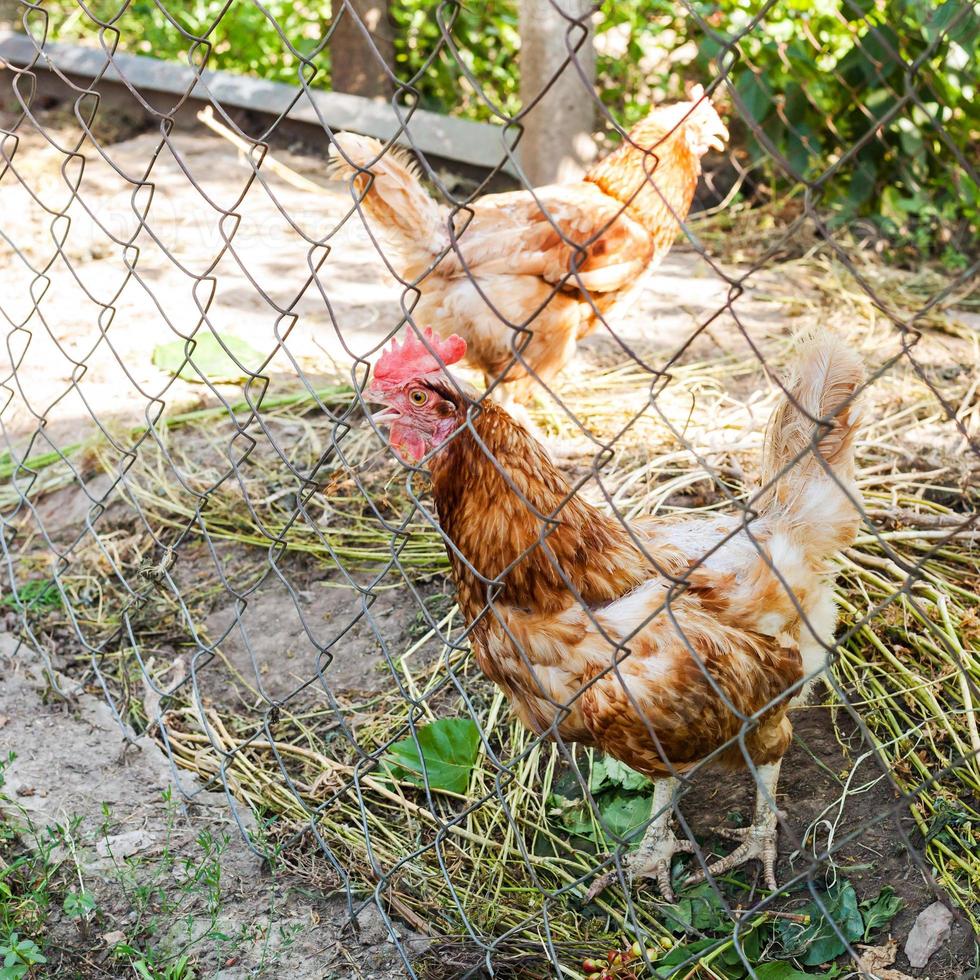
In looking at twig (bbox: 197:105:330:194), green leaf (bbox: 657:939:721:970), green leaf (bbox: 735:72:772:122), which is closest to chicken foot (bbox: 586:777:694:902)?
green leaf (bbox: 657:939:721:970)

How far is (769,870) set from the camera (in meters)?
2.32

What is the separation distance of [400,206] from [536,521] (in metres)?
1.83

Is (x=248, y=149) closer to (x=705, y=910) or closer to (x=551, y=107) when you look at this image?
(x=705, y=910)

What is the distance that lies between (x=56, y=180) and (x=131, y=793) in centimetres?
493

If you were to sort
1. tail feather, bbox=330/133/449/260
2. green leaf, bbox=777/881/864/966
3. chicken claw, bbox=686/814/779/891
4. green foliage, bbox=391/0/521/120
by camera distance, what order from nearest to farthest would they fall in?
green leaf, bbox=777/881/864/966
chicken claw, bbox=686/814/779/891
tail feather, bbox=330/133/449/260
green foliage, bbox=391/0/521/120

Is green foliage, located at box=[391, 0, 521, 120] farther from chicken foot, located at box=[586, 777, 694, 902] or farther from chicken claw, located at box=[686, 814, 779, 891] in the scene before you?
chicken claw, located at box=[686, 814, 779, 891]

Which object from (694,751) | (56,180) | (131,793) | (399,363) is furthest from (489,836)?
(56,180)

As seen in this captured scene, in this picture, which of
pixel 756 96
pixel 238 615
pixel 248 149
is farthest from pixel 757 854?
pixel 756 96

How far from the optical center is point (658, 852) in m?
2.43

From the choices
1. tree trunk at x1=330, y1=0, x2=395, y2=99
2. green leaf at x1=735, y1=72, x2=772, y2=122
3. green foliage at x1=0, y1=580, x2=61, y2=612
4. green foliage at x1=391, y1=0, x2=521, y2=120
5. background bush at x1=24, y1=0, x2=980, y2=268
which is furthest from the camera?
green foliage at x1=391, y1=0, x2=521, y2=120

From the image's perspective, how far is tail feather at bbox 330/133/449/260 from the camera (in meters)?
3.48

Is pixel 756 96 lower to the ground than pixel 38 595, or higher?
higher

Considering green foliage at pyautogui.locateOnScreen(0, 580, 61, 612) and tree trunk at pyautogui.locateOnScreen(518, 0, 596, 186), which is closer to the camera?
green foliage at pyautogui.locateOnScreen(0, 580, 61, 612)

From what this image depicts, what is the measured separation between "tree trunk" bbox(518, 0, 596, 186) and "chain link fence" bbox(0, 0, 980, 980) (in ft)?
1.90
